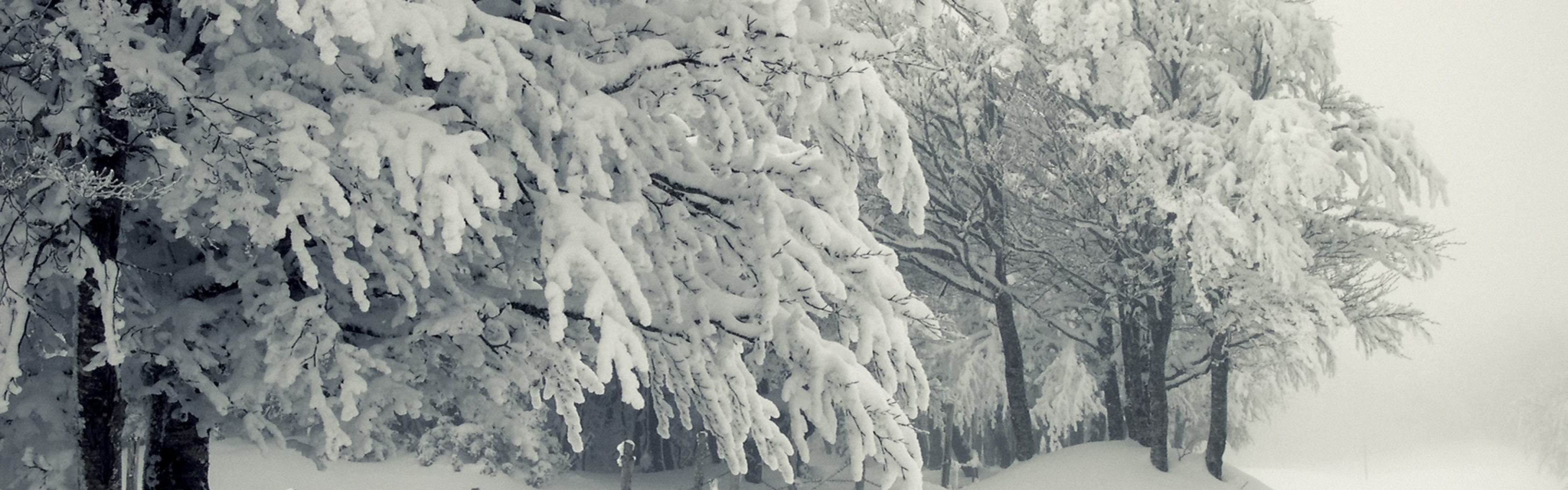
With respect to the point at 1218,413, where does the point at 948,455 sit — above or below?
below

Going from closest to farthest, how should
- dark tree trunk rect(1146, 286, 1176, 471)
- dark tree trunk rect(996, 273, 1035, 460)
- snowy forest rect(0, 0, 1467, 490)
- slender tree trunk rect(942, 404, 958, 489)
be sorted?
snowy forest rect(0, 0, 1467, 490) → dark tree trunk rect(1146, 286, 1176, 471) → dark tree trunk rect(996, 273, 1035, 460) → slender tree trunk rect(942, 404, 958, 489)

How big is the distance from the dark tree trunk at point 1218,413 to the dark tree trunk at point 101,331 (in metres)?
16.2

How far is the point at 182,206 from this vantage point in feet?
19.6

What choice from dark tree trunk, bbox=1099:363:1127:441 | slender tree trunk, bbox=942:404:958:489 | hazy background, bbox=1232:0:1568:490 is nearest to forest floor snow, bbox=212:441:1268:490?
slender tree trunk, bbox=942:404:958:489

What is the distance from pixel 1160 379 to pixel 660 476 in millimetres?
14104

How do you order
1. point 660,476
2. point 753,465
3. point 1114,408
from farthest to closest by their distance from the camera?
point 660,476
point 753,465
point 1114,408

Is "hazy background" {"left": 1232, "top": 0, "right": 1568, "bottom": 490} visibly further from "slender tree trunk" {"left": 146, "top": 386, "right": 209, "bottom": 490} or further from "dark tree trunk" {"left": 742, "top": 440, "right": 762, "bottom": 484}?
"slender tree trunk" {"left": 146, "top": 386, "right": 209, "bottom": 490}

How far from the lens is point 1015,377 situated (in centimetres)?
2030

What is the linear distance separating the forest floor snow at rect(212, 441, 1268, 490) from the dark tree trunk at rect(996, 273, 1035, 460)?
356 millimetres

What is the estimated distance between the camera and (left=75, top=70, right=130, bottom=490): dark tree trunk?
6242 millimetres

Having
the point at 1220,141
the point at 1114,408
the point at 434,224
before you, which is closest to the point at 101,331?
the point at 434,224

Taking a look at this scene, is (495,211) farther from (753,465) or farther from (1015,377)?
(753,465)

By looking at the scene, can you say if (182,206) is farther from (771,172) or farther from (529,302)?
(771,172)

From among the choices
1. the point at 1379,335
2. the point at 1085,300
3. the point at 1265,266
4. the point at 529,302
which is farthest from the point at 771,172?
the point at 1379,335
